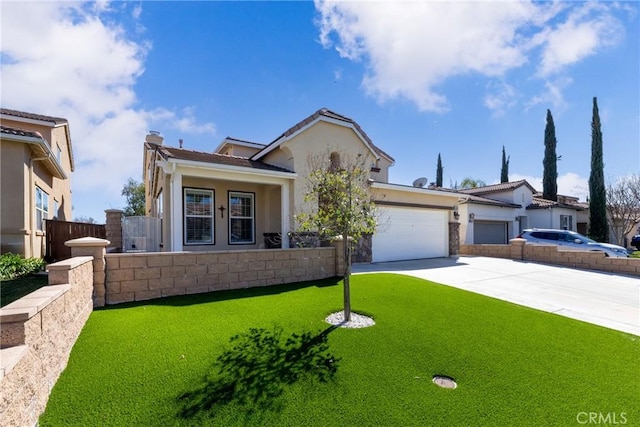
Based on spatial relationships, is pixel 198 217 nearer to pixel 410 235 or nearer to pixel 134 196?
pixel 410 235

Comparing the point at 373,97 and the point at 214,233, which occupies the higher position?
the point at 373,97

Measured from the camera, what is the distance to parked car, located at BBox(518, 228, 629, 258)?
47.9ft

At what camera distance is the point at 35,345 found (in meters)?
3.00

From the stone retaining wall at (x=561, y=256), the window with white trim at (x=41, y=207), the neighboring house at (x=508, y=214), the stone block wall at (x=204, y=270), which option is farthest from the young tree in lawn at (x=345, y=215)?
the neighboring house at (x=508, y=214)

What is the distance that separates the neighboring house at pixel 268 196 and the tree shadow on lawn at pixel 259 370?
6373 millimetres

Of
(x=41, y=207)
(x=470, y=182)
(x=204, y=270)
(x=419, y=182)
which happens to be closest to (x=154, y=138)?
(x=41, y=207)

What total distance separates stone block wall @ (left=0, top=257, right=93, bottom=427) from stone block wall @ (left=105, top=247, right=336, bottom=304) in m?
1.96

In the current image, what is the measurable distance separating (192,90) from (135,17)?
5144 mm

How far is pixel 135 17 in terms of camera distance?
8398 millimetres

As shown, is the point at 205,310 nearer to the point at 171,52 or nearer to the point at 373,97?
the point at 171,52

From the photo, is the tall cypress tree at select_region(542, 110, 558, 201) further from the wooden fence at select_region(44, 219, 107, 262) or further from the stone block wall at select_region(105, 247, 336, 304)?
the wooden fence at select_region(44, 219, 107, 262)

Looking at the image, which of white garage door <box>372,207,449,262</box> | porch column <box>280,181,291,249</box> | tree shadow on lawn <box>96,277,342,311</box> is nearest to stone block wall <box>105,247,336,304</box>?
tree shadow on lawn <box>96,277,342,311</box>

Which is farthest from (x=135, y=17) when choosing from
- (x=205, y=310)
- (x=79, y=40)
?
(x=205, y=310)

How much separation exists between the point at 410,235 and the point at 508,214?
1335 centimetres
